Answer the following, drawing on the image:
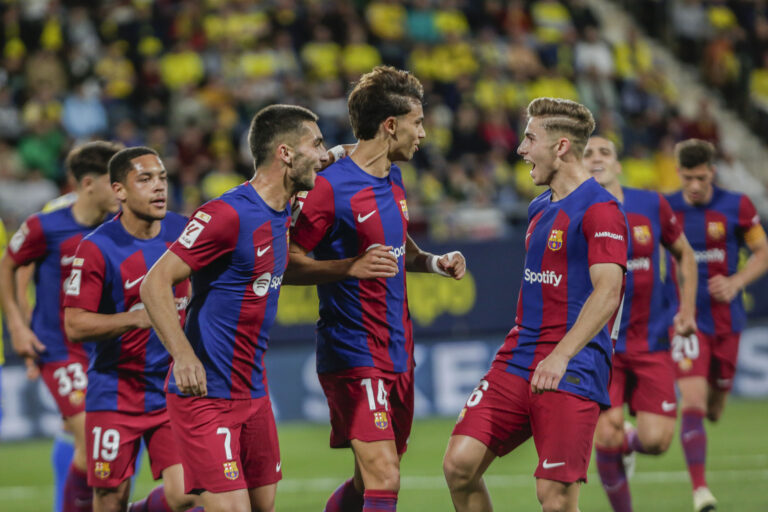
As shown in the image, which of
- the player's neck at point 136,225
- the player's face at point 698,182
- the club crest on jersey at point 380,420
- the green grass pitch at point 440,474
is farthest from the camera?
the player's face at point 698,182

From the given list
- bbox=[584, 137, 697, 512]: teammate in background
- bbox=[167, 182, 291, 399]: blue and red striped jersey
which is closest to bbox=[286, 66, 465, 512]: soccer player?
bbox=[167, 182, 291, 399]: blue and red striped jersey

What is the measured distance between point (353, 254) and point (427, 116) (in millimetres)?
11218

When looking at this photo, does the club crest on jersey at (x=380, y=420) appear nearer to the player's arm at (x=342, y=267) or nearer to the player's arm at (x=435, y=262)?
the player's arm at (x=342, y=267)

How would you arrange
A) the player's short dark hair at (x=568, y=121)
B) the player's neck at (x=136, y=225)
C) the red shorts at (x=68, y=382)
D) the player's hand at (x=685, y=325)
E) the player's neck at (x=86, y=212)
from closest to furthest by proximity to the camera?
the player's short dark hair at (x=568, y=121), the player's neck at (x=136, y=225), the red shorts at (x=68, y=382), the player's neck at (x=86, y=212), the player's hand at (x=685, y=325)

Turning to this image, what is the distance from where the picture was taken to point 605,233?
5668 millimetres

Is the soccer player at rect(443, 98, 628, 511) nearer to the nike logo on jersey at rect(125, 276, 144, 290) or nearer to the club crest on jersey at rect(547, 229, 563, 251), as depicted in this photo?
the club crest on jersey at rect(547, 229, 563, 251)

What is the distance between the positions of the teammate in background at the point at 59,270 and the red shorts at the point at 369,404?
201cm

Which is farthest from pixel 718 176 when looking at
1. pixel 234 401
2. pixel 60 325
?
pixel 234 401

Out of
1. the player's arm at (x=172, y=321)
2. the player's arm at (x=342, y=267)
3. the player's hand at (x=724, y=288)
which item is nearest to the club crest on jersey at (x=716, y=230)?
the player's hand at (x=724, y=288)

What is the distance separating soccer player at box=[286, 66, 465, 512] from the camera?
6.11 metres

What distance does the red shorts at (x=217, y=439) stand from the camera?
554cm

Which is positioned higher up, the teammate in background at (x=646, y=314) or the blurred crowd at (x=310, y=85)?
the blurred crowd at (x=310, y=85)

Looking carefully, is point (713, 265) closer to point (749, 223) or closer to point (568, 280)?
point (749, 223)

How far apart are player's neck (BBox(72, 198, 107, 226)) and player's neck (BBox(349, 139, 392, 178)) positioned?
7.25ft
